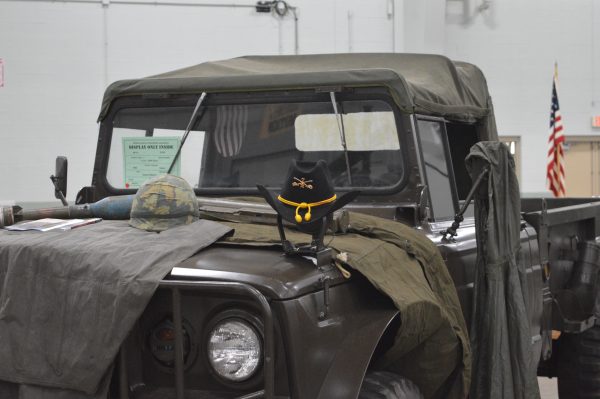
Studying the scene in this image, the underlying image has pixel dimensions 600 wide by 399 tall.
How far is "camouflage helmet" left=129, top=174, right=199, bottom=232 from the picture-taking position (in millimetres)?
3455

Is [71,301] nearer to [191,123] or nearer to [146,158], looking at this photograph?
[191,123]

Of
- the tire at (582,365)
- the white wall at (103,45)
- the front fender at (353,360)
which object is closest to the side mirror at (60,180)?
the front fender at (353,360)

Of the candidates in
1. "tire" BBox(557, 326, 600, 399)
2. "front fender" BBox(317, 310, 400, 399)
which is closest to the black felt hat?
"front fender" BBox(317, 310, 400, 399)

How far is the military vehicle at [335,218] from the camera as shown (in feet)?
9.50

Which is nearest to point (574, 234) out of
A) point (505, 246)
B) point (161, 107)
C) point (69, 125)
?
point (505, 246)

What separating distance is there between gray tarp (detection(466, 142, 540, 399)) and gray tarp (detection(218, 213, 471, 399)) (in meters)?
0.39

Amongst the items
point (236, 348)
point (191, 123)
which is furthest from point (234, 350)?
point (191, 123)

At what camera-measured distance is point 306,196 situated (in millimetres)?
3205

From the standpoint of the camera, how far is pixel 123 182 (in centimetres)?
494

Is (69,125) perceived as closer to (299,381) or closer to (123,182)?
(123,182)

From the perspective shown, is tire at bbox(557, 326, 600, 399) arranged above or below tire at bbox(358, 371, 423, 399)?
below

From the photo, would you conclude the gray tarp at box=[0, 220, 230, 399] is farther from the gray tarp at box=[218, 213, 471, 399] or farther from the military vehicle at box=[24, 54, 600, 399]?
the gray tarp at box=[218, 213, 471, 399]

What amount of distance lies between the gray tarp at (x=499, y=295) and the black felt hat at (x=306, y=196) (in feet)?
4.16

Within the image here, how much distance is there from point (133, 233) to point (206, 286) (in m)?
0.67
